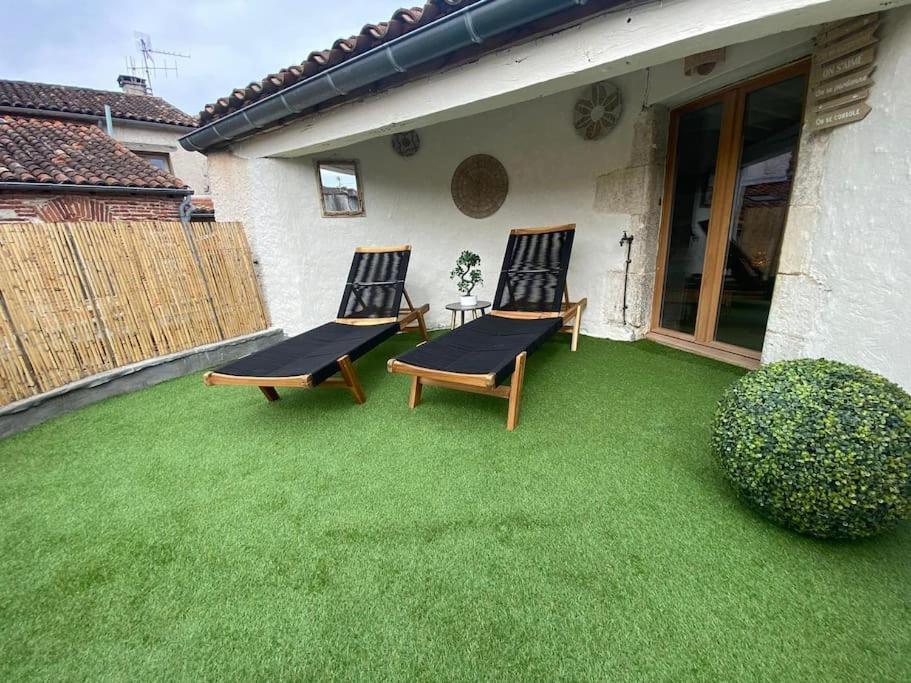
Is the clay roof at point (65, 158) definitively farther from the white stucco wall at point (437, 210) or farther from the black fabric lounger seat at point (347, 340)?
the black fabric lounger seat at point (347, 340)

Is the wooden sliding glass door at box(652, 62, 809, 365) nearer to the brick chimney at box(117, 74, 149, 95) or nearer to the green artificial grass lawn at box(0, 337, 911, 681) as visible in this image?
the green artificial grass lawn at box(0, 337, 911, 681)

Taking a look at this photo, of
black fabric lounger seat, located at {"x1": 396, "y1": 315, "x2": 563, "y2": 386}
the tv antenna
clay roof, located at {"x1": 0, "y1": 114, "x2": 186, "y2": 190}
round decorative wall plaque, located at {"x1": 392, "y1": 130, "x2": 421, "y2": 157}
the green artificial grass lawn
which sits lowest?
the green artificial grass lawn

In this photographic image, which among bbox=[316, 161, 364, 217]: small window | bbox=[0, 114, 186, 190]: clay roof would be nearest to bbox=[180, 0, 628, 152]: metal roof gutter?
bbox=[316, 161, 364, 217]: small window

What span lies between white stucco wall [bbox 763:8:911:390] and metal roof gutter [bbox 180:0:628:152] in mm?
1434

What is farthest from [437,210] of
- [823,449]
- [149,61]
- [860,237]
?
[149,61]

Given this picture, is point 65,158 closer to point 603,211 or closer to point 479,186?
point 479,186

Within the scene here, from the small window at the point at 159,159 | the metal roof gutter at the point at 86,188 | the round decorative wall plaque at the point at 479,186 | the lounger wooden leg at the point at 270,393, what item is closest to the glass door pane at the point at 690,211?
the round decorative wall plaque at the point at 479,186

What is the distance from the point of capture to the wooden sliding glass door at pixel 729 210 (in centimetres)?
295

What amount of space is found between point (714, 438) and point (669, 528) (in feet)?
1.48

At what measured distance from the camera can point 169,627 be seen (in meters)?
1.39

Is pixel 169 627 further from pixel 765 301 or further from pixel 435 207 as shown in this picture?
pixel 435 207

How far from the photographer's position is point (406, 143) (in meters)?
4.64

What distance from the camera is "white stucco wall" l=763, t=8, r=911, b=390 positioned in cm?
186

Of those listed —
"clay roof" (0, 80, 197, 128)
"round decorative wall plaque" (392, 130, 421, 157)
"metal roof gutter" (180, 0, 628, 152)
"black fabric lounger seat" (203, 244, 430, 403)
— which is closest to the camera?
"metal roof gutter" (180, 0, 628, 152)
